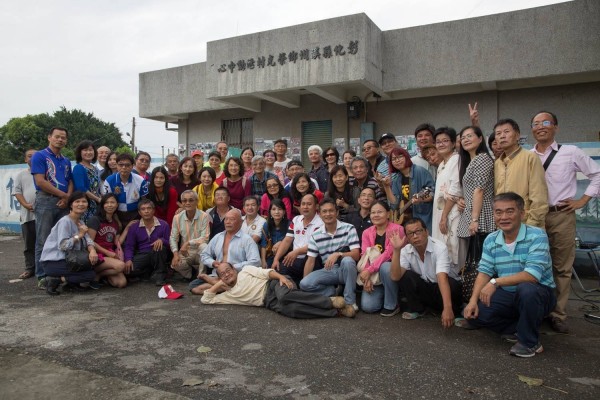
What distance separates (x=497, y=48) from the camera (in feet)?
28.1

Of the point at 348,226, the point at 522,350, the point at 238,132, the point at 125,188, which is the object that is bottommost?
the point at 522,350

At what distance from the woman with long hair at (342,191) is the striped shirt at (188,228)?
5.92 ft

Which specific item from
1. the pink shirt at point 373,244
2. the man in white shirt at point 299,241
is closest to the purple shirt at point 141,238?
the man in white shirt at point 299,241

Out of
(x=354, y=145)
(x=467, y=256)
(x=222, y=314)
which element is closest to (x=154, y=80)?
(x=354, y=145)

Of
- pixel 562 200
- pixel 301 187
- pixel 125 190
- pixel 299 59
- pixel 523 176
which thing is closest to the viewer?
pixel 523 176

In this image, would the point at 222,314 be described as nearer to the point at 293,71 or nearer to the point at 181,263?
the point at 181,263

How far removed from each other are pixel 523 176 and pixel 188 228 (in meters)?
4.20

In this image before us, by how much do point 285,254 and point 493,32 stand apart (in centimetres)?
659

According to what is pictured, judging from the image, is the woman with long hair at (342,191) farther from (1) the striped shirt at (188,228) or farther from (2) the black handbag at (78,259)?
(2) the black handbag at (78,259)

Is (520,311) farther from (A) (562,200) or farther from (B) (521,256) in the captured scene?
(A) (562,200)

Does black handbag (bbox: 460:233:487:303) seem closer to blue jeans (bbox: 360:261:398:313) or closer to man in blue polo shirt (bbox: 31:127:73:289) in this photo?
blue jeans (bbox: 360:261:398:313)

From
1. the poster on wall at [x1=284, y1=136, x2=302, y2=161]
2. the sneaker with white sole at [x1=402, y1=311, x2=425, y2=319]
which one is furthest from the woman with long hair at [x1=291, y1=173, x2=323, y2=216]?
the poster on wall at [x1=284, y1=136, x2=302, y2=161]

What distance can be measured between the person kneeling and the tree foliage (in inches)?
1327

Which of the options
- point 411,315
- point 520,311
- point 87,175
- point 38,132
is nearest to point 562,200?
point 520,311
